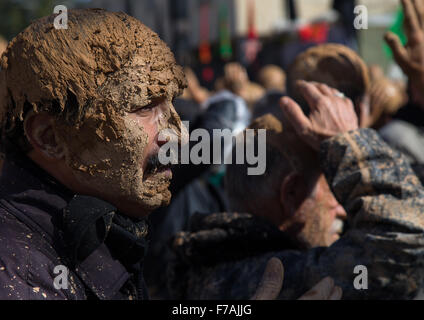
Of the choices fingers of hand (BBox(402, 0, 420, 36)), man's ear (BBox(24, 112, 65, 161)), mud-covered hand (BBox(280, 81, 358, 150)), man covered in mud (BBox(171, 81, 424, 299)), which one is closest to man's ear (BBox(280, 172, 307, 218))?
man covered in mud (BBox(171, 81, 424, 299))

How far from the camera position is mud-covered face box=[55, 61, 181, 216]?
1.47m

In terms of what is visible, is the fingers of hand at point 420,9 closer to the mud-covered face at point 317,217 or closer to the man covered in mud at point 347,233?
the man covered in mud at point 347,233

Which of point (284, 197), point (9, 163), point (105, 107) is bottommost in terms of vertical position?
point (284, 197)

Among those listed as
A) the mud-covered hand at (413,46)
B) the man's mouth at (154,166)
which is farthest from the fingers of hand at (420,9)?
the man's mouth at (154,166)

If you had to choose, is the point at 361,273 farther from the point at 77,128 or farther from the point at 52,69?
the point at 52,69

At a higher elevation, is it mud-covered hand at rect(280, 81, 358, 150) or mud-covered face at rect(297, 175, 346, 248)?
mud-covered hand at rect(280, 81, 358, 150)

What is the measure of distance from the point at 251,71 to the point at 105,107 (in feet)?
54.0

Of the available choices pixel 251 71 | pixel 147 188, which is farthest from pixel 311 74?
pixel 251 71

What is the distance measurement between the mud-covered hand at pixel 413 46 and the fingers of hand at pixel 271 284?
5.68 feet

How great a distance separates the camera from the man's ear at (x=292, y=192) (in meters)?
2.29

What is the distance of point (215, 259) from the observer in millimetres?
2299

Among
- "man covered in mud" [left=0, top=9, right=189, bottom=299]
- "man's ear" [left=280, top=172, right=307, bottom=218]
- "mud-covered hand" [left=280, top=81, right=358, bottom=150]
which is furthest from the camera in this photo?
"man's ear" [left=280, top=172, right=307, bottom=218]

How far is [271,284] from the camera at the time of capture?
67.1 inches

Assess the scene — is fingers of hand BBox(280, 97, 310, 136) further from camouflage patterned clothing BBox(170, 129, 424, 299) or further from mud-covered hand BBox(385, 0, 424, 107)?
mud-covered hand BBox(385, 0, 424, 107)
